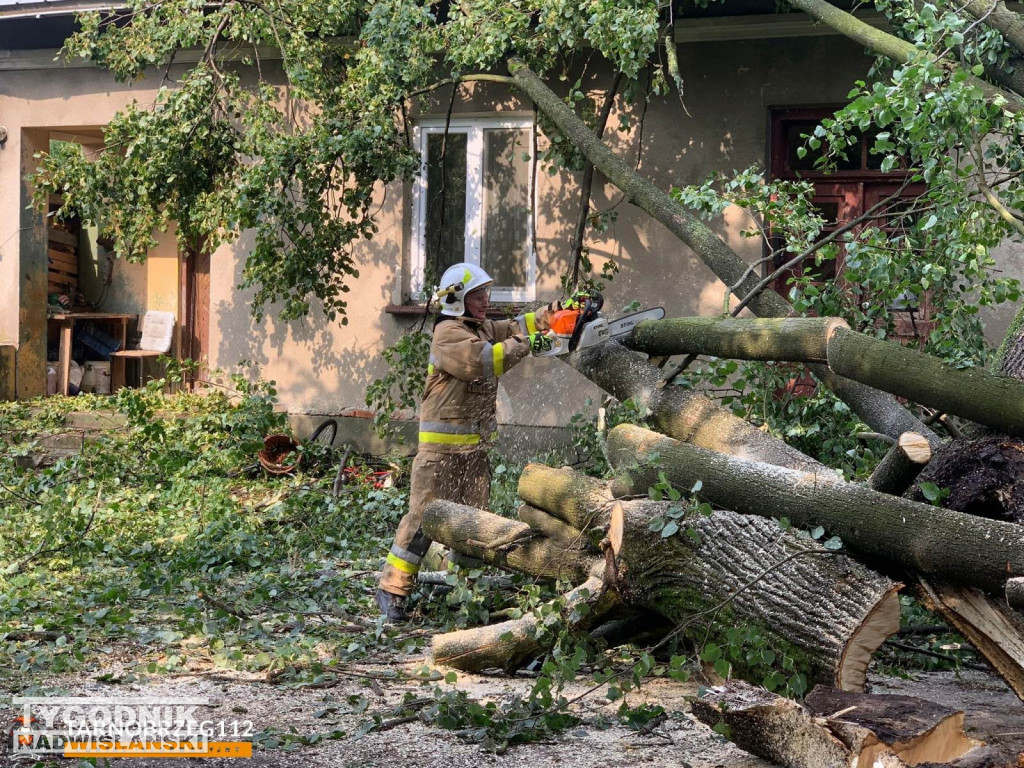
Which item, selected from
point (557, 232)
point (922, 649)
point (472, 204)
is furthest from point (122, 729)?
point (472, 204)

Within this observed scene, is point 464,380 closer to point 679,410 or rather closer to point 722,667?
point 679,410

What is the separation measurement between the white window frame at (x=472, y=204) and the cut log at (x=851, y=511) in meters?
5.04

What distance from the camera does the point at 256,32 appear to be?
7953 mm

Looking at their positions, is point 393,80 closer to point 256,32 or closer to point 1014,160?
point 256,32

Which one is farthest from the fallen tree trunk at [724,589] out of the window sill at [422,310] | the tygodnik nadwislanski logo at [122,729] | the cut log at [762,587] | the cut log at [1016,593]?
the window sill at [422,310]

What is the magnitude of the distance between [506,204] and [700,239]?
3206 millimetres

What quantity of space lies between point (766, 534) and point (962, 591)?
65cm

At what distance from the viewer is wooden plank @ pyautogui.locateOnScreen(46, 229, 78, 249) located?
12.7 m

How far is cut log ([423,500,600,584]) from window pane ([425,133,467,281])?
4.69 meters

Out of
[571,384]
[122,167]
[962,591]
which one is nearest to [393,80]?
[122,167]

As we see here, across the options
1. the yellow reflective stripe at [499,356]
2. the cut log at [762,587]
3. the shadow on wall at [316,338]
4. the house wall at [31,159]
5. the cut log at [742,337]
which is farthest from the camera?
the house wall at [31,159]

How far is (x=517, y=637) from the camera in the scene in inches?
167

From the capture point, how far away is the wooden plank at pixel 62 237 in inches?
498

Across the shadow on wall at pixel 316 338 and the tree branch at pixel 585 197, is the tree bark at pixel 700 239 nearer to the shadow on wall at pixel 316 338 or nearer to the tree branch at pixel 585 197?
the tree branch at pixel 585 197
